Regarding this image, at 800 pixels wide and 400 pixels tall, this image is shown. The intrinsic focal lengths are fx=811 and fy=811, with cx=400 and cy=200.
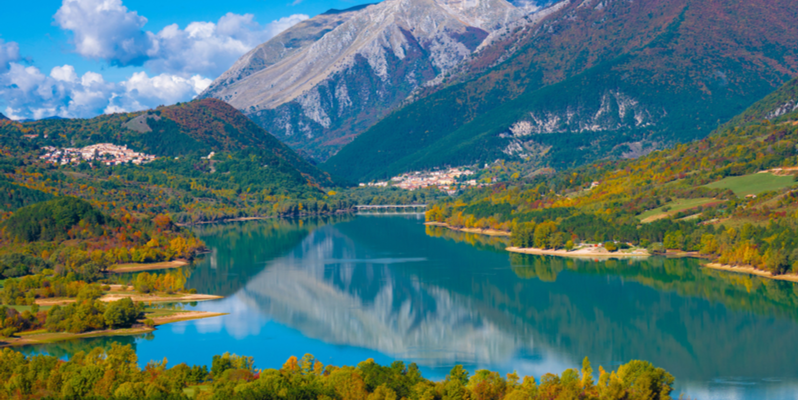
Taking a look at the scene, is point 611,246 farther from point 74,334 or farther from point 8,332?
point 8,332

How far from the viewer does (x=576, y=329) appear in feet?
253

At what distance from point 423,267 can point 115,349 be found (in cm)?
6518

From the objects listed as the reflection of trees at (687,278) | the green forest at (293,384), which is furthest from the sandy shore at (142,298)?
the reflection of trees at (687,278)

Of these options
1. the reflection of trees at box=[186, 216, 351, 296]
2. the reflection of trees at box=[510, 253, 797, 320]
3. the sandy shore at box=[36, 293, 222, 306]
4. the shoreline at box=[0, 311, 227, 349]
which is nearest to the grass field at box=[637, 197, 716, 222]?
the reflection of trees at box=[510, 253, 797, 320]

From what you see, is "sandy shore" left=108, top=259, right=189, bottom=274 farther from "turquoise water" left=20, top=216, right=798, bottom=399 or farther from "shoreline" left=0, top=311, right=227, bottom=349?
"shoreline" left=0, top=311, right=227, bottom=349

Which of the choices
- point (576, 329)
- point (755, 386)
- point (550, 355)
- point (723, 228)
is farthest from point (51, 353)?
point (723, 228)

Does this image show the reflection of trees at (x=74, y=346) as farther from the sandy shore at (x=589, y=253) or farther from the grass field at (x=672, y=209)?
the grass field at (x=672, y=209)

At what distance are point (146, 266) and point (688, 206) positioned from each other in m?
89.1

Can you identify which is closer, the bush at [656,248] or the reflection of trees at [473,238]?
the bush at [656,248]

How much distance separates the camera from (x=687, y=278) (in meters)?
102

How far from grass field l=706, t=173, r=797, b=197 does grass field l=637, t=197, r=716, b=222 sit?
6067mm

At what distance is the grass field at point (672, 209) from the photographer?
452 feet

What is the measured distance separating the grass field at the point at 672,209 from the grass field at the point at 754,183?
6.07 m

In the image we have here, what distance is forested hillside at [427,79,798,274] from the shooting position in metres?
112
